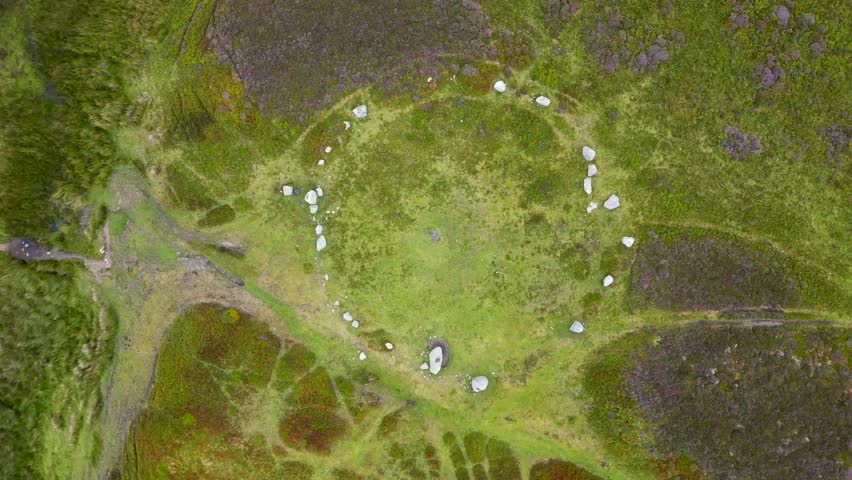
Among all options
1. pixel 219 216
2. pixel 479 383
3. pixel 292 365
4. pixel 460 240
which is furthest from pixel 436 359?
pixel 219 216

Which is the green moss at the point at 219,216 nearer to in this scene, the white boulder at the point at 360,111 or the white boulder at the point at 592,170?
the white boulder at the point at 360,111

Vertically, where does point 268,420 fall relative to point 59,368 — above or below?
below

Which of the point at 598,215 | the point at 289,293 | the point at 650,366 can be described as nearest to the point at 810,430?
the point at 650,366

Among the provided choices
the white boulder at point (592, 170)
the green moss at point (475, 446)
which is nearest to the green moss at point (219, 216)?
the green moss at point (475, 446)

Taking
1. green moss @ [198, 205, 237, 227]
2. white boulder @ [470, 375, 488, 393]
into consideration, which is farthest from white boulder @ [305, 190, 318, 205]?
white boulder @ [470, 375, 488, 393]

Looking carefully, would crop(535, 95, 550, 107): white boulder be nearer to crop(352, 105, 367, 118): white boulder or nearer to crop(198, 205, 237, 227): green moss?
crop(352, 105, 367, 118): white boulder

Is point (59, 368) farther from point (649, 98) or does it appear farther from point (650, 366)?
point (649, 98)
